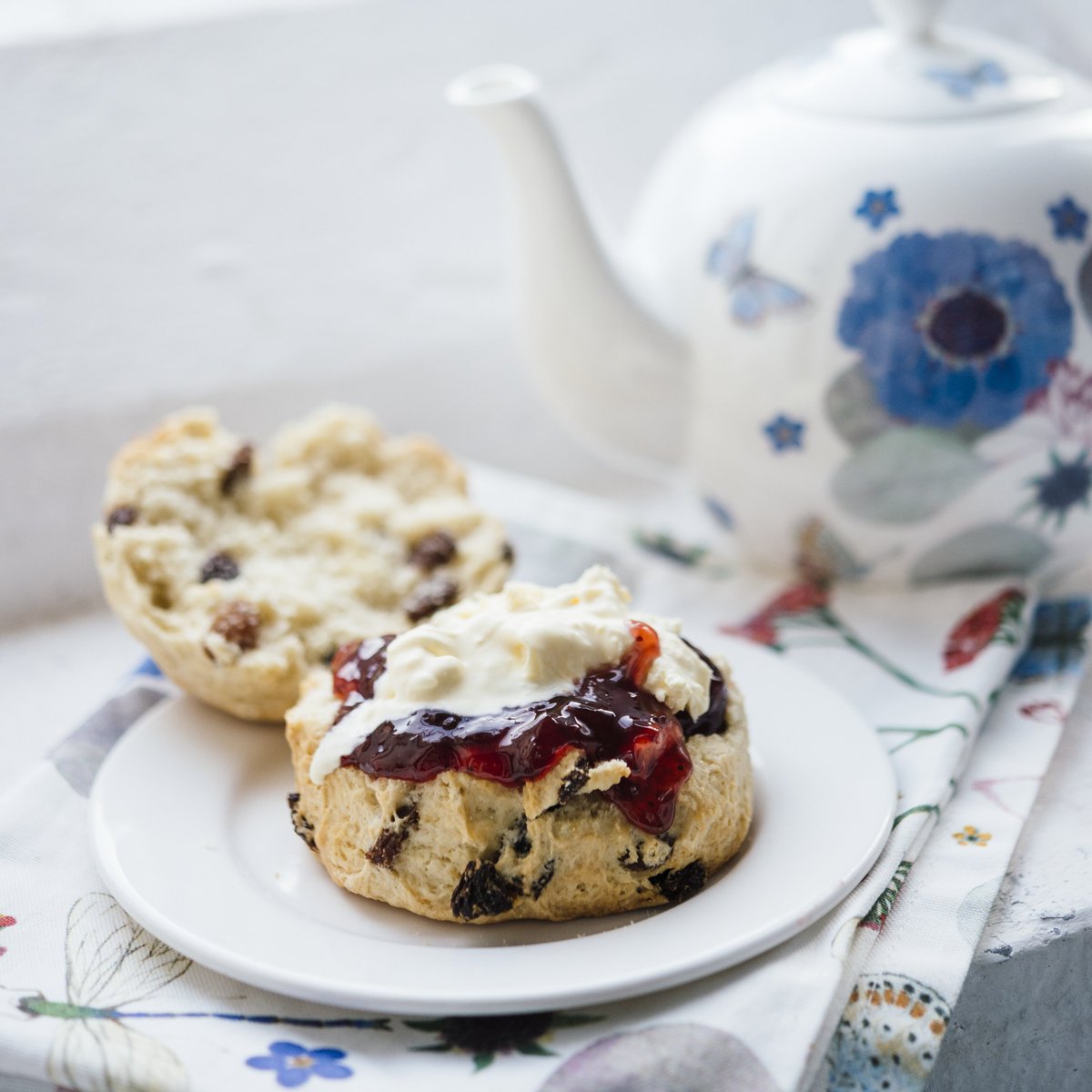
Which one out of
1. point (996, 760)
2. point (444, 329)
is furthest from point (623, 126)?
point (996, 760)

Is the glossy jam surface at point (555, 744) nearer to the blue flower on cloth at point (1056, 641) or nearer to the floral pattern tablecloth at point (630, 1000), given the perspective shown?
the floral pattern tablecloth at point (630, 1000)

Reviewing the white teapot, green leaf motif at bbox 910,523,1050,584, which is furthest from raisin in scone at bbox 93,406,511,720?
green leaf motif at bbox 910,523,1050,584

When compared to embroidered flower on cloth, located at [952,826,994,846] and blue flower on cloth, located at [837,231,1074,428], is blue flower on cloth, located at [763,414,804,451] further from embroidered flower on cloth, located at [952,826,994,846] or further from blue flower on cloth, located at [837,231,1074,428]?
embroidered flower on cloth, located at [952,826,994,846]

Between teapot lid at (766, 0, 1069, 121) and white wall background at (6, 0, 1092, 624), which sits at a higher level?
teapot lid at (766, 0, 1069, 121)

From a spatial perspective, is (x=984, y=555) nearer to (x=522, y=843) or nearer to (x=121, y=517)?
(x=522, y=843)

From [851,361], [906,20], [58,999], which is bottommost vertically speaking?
[58,999]

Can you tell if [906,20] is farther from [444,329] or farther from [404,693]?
[404,693]

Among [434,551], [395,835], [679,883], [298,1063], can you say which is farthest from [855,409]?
[298,1063]
